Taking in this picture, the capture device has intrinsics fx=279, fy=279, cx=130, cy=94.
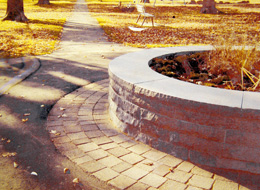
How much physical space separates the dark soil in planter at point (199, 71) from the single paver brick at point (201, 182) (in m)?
1.62

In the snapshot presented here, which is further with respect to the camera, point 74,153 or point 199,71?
point 199,71

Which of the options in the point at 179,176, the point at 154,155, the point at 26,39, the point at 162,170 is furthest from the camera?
the point at 26,39

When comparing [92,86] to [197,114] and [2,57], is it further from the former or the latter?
[2,57]

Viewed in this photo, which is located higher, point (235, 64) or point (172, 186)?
point (235, 64)

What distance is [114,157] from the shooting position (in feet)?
10.8

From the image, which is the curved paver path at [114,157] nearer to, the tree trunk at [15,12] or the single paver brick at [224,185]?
the single paver brick at [224,185]

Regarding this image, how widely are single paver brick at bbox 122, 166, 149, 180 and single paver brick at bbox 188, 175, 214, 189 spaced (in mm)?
488

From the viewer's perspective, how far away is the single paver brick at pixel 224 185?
278cm

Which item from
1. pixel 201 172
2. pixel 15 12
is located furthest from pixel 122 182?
pixel 15 12

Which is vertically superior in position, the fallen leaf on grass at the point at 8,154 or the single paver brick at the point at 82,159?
the single paver brick at the point at 82,159

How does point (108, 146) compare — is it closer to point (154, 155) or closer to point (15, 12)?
point (154, 155)

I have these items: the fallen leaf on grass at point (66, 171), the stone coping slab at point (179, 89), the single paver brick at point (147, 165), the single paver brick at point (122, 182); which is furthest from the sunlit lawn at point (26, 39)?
the single paver brick at point (122, 182)

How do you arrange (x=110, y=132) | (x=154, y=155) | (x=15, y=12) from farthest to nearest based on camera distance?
(x=15, y=12)
(x=110, y=132)
(x=154, y=155)

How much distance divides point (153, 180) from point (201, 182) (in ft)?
1.62
